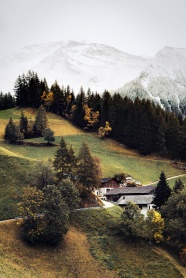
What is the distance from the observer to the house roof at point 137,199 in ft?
298

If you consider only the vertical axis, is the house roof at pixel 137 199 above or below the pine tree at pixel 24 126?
below

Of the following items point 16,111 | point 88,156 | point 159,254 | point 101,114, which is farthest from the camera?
point 16,111

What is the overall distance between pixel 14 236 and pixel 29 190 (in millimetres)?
8641

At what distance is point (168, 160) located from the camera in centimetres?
12688

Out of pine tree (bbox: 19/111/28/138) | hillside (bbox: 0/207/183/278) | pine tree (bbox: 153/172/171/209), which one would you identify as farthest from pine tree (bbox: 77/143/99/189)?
pine tree (bbox: 19/111/28/138)

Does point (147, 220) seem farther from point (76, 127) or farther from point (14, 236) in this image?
point (76, 127)

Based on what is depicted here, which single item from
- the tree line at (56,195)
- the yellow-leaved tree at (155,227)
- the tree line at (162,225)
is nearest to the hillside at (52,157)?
the tree line at (56,195)

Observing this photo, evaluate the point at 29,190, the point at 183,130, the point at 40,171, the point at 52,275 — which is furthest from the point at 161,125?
the point at 52,275

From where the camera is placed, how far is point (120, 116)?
14125 cm

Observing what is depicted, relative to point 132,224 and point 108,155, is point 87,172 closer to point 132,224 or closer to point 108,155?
point 132,224

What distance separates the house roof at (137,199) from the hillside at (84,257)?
50.0 ft

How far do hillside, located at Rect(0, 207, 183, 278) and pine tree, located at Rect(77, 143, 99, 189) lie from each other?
32.1 ft

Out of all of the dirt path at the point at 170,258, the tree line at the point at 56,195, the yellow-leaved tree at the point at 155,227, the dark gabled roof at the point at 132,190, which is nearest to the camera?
the tree line at the point at 56,195

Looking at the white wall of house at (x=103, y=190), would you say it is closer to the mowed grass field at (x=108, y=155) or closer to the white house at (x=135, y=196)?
the white house at (x=135, y=196)
